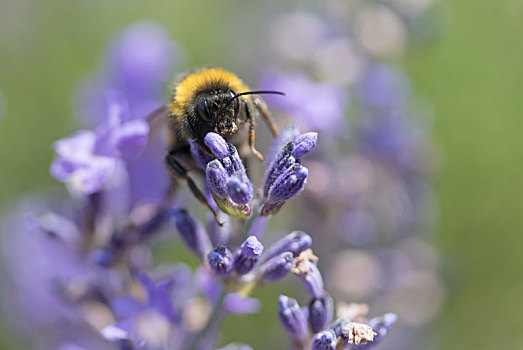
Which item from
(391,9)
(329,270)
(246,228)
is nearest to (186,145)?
(246,228)

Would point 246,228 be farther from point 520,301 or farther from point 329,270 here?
point 520,301

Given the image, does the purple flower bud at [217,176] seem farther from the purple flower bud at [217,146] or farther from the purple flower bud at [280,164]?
the purple flower bud at [280,164]

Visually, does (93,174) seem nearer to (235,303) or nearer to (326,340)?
(235,303)

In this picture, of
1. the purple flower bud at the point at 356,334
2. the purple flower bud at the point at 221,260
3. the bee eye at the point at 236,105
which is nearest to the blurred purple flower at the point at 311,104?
the bee eye at the point at 236,105

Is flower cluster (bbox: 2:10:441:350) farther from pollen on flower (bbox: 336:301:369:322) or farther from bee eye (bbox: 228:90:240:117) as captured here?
bee eye (bbox: 228:90:240:117)

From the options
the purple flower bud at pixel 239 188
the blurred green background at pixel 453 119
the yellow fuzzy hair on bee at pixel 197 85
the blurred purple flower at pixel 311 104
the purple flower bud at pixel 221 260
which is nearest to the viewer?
the purple flower bud at pixel 239 188
